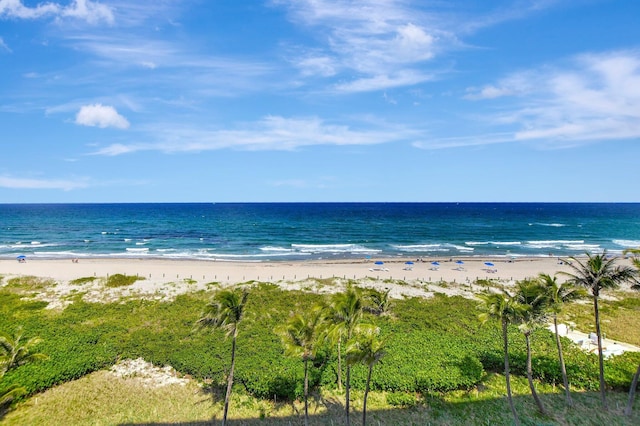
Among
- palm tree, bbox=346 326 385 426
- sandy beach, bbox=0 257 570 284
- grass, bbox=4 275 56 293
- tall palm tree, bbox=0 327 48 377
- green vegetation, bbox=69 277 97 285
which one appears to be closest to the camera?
palm tree, bbox=346 326 385 426

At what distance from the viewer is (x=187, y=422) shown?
21.7 metres

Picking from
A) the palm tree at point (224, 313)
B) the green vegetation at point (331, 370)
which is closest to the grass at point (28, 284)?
the green vegetation at point (331, 370)

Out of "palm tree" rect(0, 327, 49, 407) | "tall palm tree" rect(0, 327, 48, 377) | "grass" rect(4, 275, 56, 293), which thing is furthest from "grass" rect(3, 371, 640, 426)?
"grass" rect(4, 275, 56, 293)

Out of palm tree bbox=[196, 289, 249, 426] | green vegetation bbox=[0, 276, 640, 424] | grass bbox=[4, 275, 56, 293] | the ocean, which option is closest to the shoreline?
grass bbox=[4, 275, 56, 293]

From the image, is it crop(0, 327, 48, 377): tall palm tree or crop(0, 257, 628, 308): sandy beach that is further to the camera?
crop(0, 257, 628, 308): sandy beach

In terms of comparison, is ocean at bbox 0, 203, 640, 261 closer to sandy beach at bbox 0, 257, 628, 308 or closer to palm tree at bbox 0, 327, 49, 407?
sandy beach at bbox 0, 257, 628, 308

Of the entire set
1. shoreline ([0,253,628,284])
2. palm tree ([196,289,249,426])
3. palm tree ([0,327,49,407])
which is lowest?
shoreline ([0,253,628,284])

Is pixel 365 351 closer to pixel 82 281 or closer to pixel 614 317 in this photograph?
pixel 614 317

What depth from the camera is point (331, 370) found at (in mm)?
26328

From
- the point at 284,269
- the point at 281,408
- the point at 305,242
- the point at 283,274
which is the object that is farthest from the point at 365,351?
the point at 305,242

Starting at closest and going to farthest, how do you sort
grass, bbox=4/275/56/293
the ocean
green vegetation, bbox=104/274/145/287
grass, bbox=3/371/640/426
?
1. grass, bbox=3/371/640/426
2. grass, bbox=4/275/56/293
3. green vegetation, bbox=104/274/145/287
4. the ocean

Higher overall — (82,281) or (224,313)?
(224,313)

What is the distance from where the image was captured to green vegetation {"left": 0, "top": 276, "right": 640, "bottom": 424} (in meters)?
22.4

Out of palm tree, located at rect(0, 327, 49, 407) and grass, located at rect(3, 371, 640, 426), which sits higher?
palm tree, located at rect(0, 327, 49, 407)
